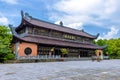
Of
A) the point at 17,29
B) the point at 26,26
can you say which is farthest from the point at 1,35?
the point at 17,29

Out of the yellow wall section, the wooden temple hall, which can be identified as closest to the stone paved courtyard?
the yellow wall section

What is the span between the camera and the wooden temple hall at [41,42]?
24.4 m

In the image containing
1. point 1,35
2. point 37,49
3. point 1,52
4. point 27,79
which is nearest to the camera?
point 27,79

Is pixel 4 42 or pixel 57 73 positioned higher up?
pixel 4 42

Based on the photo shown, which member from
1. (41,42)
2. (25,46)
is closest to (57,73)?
(25,46)

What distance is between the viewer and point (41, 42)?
25812mm

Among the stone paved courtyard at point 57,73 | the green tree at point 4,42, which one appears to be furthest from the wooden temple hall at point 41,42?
the stone paved courtyard at point 57,73

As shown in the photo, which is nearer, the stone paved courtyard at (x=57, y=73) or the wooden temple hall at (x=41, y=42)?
the stone paved courtyard at (x=57, y=73)

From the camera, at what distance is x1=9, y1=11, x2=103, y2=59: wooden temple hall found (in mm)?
24359

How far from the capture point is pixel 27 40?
2428cm

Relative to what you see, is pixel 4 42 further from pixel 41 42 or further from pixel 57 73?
pixel 57 73

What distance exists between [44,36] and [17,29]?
5131 mm

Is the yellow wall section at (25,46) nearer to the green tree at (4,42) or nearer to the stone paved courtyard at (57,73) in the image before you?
the green tree at (4,42)

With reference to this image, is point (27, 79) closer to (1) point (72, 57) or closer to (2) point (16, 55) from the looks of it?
(2) point (16, 55)
